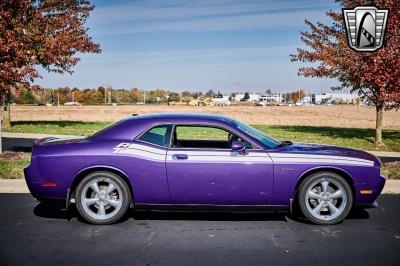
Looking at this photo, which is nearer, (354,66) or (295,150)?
(295,150)

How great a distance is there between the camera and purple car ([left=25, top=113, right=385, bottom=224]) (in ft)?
19.9

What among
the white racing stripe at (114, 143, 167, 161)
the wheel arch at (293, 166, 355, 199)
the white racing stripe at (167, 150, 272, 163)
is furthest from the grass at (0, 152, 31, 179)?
the wheel arch at (293, 166, 355, 199)

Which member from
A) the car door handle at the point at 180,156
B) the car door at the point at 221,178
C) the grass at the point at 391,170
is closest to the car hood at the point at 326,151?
the car door at the point at 221,178

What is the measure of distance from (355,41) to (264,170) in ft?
32.6

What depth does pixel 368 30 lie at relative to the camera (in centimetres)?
1388

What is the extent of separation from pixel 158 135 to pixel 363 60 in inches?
377

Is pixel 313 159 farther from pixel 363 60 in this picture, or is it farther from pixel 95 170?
pixel 363 60

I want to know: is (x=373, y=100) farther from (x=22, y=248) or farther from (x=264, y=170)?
(x=22, y=248)

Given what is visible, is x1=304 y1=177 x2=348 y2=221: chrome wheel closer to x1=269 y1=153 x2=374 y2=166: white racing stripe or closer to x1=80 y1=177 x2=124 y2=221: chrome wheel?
x1=269 y1=153 x2=374 y2=166: white racing stripe

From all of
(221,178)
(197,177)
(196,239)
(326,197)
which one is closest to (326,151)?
(326,197)

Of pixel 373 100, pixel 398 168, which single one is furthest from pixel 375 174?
pixel 373 100

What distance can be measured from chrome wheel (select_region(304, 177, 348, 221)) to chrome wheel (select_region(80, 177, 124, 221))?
2514 millimetres

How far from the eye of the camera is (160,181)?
610cm

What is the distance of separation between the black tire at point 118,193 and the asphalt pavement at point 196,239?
11 centimetres
